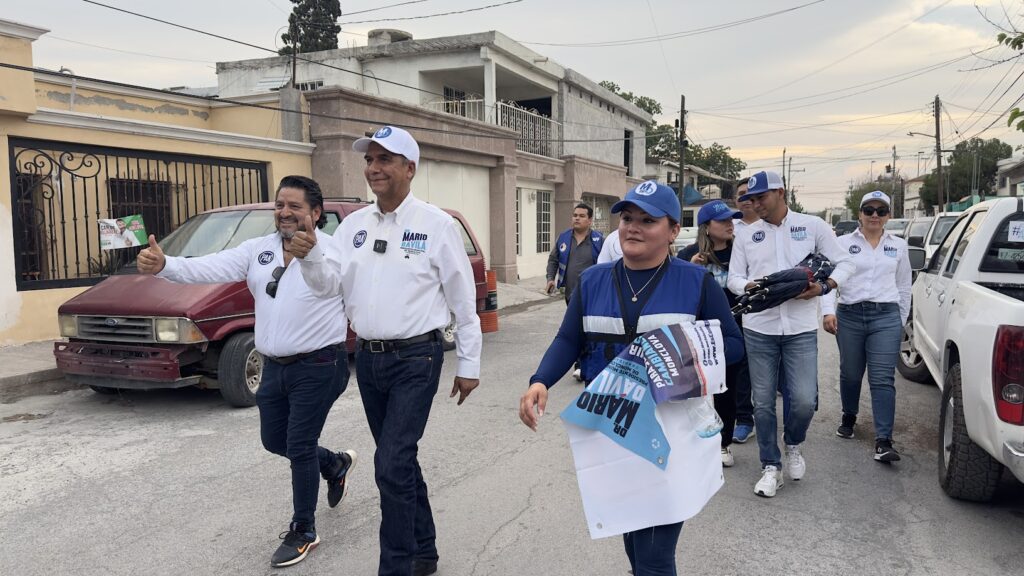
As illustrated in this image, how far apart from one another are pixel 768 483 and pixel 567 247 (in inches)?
172

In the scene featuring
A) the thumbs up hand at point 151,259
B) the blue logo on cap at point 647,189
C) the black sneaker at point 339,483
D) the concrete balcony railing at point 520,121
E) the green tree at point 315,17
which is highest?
the green tree at point 315,17

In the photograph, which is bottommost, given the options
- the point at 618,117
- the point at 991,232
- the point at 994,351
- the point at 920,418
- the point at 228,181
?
the point at 920,418

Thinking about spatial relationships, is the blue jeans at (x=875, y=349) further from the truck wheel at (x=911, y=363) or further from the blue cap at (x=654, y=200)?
the blue cap at (x=654, y=200)

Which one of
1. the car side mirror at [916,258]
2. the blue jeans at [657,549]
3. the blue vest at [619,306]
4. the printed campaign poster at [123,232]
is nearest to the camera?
the blue jeans at [657,549]

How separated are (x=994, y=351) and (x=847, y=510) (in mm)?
1296

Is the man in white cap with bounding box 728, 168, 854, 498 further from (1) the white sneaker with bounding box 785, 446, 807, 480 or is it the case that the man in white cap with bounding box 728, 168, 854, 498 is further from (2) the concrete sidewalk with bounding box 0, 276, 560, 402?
(2) the concrete sidewalk with bounding box 0, 276, 560, 402

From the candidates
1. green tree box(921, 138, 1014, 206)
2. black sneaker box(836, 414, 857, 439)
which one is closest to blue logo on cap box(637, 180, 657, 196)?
black sneaker box(836, 414, 857, 439)

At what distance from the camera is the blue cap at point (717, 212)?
17.1 feet

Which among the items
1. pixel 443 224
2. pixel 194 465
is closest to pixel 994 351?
pixel 443 224

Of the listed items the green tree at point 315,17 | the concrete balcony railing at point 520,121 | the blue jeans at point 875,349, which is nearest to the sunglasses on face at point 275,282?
the blue jeans at point 875,349

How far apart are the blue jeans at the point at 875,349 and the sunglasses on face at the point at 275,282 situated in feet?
12.9

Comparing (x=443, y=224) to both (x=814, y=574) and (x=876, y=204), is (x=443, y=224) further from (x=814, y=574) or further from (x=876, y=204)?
(x=876, y=204)

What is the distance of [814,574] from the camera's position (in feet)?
11.2

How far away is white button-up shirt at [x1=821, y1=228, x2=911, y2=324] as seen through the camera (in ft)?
16.8
